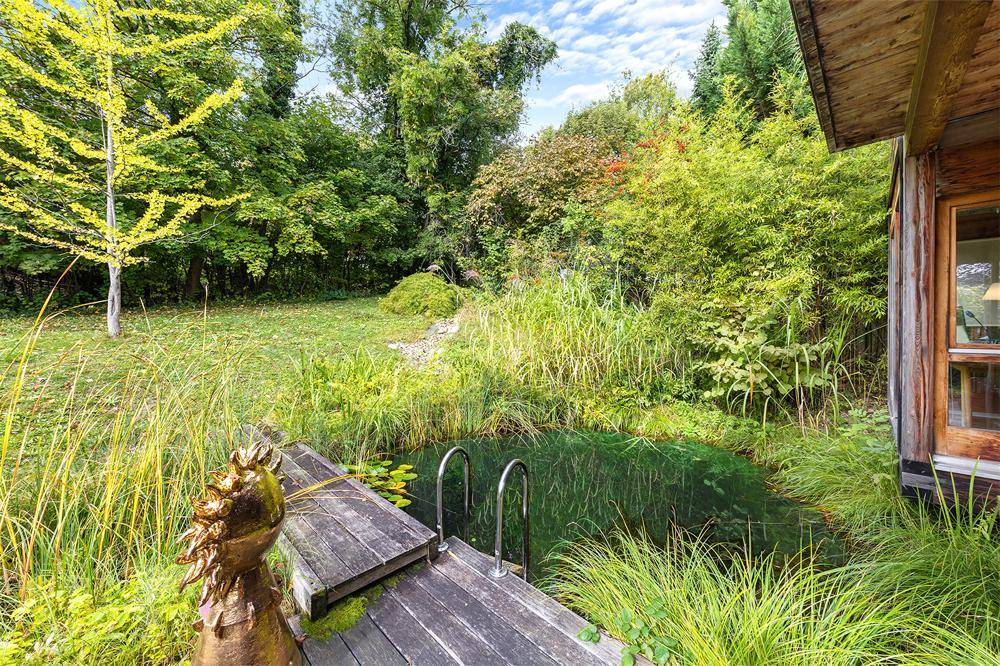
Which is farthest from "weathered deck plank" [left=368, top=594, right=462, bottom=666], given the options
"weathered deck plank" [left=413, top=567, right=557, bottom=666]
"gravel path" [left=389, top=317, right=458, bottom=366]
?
"gravel path" [left=389, top=317, right=458, bottom=366]

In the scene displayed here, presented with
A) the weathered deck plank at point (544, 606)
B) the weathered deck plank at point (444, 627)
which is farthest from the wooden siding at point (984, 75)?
the weathered deck plank at point (444, 627)

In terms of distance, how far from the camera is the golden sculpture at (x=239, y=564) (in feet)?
2.79

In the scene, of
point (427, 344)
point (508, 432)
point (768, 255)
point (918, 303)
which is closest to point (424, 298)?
point (427, 344)

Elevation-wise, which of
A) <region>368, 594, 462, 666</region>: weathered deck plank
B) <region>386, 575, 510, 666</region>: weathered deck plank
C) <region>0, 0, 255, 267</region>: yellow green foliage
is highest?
<region>0, 0, 255, 267</region>: yellow green foliage

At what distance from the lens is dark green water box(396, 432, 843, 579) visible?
243cm

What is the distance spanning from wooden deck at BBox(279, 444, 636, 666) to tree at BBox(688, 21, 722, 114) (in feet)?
28.3

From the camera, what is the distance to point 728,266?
3896 millimetres

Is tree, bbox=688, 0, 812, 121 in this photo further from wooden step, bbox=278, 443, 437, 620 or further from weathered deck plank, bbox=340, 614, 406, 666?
weathered deck plank, bbox=340, 614, 406, 666

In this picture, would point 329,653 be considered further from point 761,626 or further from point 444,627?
point 761,626

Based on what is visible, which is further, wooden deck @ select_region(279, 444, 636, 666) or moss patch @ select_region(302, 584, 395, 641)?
moss patch @ select_region(302, 584, 395, 641)

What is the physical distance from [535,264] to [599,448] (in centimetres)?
355

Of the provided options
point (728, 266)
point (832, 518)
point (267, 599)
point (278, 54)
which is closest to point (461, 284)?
point (278, 54)

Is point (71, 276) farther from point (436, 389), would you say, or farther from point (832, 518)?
point (832, 518)

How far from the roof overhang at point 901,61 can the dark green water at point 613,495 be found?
2119mm
